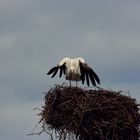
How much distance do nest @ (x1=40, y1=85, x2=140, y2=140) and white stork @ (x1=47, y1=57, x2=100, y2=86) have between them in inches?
95.2

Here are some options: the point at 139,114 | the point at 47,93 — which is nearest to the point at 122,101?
the point at 139,114

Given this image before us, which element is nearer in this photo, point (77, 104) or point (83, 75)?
point (77, 104)

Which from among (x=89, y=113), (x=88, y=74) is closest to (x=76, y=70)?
(x=88, y=74)

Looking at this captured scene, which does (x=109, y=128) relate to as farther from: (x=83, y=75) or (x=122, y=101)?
(x=83, y=75)

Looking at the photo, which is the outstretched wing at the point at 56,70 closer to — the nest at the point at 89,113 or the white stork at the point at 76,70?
the white stork at the point at 76,70

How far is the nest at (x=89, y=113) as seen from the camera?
19938 mm

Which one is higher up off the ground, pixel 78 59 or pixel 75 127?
pixel 78 59

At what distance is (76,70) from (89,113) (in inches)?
118

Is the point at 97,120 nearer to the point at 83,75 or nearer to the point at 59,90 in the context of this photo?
the point at 59,90

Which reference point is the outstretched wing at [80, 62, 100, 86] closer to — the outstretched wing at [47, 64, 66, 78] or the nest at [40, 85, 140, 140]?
the outstretched wing at [47, 64, 66, 78]

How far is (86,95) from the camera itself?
20125 mm

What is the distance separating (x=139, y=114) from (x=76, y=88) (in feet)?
5.78

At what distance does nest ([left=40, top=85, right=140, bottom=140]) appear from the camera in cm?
1994

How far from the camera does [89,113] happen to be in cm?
2002
